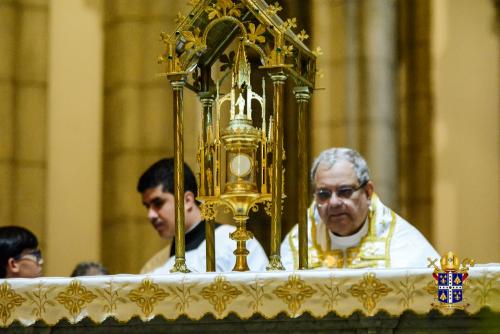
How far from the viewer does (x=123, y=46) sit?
10414 millimetres

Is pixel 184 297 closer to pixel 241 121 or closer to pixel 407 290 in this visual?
pixel 407 290

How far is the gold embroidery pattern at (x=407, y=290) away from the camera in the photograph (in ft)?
18.1

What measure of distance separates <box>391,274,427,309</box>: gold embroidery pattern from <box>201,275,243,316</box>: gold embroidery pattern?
25.0 inches

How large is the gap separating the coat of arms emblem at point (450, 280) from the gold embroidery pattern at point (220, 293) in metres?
0.80

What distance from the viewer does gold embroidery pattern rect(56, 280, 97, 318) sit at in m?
5.80

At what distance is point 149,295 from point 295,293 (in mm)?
601

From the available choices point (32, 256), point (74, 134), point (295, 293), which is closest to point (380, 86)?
point (74, 134)

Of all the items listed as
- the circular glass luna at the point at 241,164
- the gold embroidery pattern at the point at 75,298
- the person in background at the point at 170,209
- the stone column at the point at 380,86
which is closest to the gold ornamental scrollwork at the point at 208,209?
the circular glass luna at the point at 241,164

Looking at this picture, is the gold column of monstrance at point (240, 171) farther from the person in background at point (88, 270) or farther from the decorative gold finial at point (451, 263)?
the person in background at point (88, 270)

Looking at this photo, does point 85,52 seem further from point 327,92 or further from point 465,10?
point 465,10

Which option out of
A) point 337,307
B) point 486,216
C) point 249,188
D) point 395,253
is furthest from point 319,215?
point 486,216

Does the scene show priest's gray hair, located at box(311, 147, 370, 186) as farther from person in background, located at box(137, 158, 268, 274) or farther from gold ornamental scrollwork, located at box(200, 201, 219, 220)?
gold ornamental scrollwork, located at box(200, 201, 219, 220)

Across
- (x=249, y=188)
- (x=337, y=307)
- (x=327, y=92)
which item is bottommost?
(x=337, y=307)

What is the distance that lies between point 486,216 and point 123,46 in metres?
2.91
